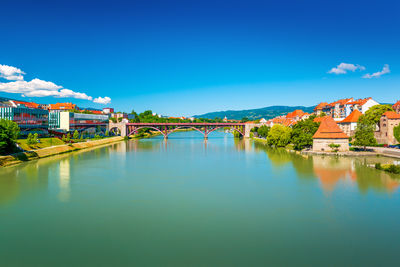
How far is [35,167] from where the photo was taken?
25688 millimetres

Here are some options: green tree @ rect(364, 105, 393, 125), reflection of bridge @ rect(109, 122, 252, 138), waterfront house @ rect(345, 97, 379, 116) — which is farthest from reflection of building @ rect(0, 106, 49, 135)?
waterfront house @ rect(345, 97, 379, 116)

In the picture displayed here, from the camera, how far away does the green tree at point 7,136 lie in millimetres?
26188

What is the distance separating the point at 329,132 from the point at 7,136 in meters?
36.1

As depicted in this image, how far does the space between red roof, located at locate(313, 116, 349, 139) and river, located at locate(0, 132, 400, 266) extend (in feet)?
43.4

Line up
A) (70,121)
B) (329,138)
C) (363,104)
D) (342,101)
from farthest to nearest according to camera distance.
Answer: (342,101) → (363,104) → (70,121) → (329,138)

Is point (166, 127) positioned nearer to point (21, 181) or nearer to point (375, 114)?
point (375, 114)

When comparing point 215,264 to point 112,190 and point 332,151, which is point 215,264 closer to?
point 112,190

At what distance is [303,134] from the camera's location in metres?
38.2

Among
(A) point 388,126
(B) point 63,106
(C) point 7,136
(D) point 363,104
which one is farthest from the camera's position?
(B) point 63,106

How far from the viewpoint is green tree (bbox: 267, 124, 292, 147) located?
43344mm

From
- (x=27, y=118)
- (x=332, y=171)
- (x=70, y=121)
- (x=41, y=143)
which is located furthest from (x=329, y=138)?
(x=70, y=121)

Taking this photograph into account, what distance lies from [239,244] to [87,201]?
921cm

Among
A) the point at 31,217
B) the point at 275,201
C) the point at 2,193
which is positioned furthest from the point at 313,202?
the point at 2,193

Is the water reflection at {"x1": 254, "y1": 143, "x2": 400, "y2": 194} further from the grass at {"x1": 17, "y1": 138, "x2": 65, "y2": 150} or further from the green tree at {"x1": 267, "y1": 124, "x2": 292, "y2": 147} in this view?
the grass at {"x1": 17, "y1": 138, "x2": 65, "y2": 150}
